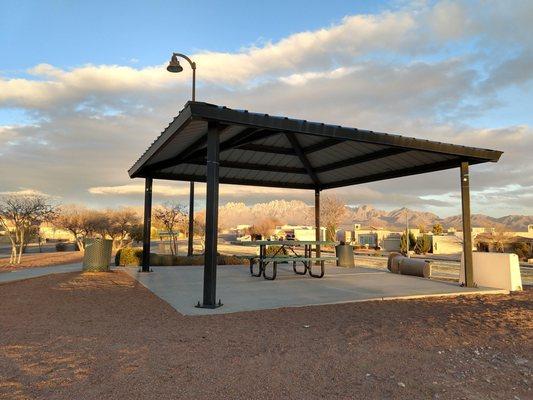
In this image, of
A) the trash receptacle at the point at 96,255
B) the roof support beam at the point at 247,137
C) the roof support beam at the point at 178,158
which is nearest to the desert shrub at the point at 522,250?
the roof support beam at the point at 178,158

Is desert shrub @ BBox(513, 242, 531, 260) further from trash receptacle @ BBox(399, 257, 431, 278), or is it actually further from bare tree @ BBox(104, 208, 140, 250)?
bare tree @ BBox(104, 208, 140, 250)

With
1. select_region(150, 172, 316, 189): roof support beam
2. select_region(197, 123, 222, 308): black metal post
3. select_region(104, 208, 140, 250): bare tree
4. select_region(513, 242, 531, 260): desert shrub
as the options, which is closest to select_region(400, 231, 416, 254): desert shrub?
select_region(513, 242, 531, 260): desert shrub

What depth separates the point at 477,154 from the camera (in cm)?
993

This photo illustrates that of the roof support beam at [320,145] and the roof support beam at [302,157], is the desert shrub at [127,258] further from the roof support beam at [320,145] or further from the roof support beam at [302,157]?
the roof support beam at [320,145]

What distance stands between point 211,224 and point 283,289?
10.0ft

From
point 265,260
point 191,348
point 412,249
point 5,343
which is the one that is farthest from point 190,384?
point 412,249

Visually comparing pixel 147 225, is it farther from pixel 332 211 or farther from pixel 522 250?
pixel 332 211

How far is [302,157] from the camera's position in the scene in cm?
1275

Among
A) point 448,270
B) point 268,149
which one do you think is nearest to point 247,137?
point 268,149

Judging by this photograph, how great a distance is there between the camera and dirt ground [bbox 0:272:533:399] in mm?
3533

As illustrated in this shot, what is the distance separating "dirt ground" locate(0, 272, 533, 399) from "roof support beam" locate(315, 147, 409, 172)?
425 cm

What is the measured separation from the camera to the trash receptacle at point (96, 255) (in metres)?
12.9

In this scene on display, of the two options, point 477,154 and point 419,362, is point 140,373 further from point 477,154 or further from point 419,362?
point 477,154

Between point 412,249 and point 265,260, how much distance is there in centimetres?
3442
